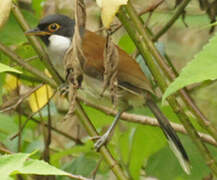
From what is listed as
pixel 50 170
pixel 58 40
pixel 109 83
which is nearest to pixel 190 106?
pixel 109 83

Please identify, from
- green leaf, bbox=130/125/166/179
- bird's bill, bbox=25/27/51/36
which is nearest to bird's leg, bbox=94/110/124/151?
green leaf, bbox=130/125/166/179

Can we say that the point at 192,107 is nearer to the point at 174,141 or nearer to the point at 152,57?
the point at 152,57

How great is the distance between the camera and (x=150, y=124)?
203 cm

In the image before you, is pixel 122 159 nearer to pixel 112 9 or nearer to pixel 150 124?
pixel 150 124

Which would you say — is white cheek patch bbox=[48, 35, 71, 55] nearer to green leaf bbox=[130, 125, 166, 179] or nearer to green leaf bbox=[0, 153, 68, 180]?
green leaf bbox=[130, 125, 166, 179]

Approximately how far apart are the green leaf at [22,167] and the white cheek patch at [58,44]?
4.38 ft

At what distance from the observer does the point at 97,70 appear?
82.7 inches

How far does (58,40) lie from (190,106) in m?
0.94

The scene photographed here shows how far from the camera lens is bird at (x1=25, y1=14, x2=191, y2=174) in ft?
6.68

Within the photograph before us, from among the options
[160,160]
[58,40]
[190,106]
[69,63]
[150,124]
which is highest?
[69,63]

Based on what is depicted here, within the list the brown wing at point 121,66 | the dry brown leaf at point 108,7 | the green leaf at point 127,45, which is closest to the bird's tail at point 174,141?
the brown wing at point 121,66

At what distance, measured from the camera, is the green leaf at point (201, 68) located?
0.88 meters

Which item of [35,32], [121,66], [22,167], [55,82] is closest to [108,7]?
[22,167]

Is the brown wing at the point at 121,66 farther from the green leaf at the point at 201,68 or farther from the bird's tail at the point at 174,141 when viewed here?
the green leaf at the point at 201,68
